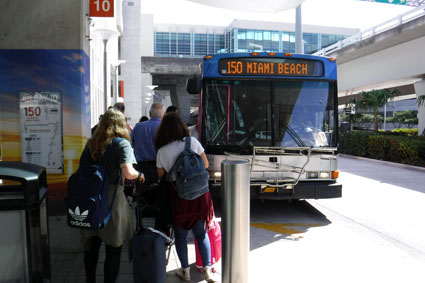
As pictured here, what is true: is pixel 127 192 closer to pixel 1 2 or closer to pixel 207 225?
pixel 207 225

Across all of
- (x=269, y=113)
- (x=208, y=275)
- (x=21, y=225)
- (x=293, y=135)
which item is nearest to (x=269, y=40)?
(x=269, y=113)

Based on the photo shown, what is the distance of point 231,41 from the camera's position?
69.2 meters

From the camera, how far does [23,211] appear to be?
8.58 ft

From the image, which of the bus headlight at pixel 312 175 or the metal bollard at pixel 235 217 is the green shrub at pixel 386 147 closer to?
the bus headlight at pixel 312 175

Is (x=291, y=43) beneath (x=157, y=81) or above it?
above

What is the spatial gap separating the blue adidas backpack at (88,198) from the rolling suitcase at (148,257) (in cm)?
38

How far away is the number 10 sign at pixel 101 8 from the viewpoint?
19.7 feet

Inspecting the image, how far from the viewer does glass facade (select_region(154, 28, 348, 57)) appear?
67875mm

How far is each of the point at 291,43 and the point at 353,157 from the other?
180 feet

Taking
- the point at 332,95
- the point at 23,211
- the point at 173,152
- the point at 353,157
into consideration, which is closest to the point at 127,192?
the point at 173,152

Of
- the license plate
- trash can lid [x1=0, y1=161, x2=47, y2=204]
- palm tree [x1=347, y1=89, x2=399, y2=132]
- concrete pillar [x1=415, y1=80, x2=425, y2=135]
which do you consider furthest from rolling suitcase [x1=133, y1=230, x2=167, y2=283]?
palm tree [x1=347, y1=89, x2=399, y2=132]

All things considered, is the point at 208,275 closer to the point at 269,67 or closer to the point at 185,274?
the point at 185,274

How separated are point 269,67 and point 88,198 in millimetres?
4696

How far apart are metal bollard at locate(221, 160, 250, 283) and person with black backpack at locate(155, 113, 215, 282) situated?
0.44 meters
